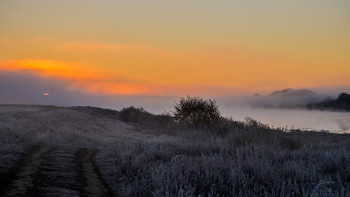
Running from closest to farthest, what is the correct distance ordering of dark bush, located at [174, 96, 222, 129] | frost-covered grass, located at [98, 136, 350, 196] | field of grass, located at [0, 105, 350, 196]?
frost-covered grass, located at [98, 136, 350, 196], field of grass, located at [0, 105, 350, 196], dark bush, located at [174, 96, 222, 129]

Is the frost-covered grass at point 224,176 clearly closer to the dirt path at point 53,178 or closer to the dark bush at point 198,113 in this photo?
the dirt path at point 53,178

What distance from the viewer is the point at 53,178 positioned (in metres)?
7.16

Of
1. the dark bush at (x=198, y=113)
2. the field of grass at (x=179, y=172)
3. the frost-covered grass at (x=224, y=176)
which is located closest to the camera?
the frost-covered grass at (x=224, y=176)

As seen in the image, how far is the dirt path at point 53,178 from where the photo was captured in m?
6.12

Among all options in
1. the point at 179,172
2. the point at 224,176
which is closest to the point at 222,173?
the point at 224,176

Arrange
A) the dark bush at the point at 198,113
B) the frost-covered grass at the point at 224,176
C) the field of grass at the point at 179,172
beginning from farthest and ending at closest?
the dark bush at the point at 198,113
the field of grass at the point at 179,172
the frost-covered grass at the point at 224,176

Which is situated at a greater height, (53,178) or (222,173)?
(222,173)

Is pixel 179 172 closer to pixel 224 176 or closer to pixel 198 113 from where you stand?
pixel 224 176

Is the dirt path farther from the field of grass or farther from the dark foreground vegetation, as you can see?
the dark foreground vegetation

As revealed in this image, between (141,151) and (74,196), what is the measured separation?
5.36 m

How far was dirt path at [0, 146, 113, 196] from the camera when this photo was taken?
6117 mm

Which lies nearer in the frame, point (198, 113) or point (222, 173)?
point (222, 173)

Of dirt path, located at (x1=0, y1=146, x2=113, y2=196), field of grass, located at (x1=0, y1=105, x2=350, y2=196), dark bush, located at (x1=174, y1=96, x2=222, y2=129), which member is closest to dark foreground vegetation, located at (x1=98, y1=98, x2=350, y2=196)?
field of grass, located at (x1=0, y1=105, x2=350, y2=196)

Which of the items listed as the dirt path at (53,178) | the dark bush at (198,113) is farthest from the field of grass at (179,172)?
the dark bush at (198,113)
